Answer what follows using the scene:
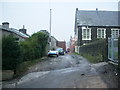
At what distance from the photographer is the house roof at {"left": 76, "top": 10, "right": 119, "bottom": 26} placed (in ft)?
146

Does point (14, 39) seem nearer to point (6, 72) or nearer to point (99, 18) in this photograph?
point (6, 72)

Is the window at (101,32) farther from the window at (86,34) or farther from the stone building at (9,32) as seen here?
the stone building at (9,32)

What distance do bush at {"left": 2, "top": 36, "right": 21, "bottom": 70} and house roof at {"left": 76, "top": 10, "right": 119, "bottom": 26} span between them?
31.6 metres

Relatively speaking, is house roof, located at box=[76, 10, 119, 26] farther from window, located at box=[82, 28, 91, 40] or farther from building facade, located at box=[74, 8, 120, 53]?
window, located at box=[82, 28, 91, 40]

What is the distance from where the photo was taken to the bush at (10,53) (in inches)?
501

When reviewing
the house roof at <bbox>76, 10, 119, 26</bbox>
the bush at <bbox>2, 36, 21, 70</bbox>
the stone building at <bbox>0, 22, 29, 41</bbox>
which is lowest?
the bush at <bbox>2, 36, 21, 70</bbox>

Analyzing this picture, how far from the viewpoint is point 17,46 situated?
531 inches

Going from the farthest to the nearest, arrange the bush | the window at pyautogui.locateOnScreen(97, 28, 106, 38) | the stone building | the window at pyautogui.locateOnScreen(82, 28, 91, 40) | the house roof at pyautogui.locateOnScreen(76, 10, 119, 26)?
1. the house roof at pyautogui.locateOnScreen(76, 10, 119, 26)
2. the window at pyautogui.locateOnScreen(97, 28, 106, 38)
3. the window at pyautogui.locateOnScreen(82, 28, 91, 40)
4. the stone building
5. the bush

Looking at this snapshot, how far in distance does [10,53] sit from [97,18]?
120ft

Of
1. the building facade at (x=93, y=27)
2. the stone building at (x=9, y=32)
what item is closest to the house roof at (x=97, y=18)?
the building facade at (x=93, y=27)

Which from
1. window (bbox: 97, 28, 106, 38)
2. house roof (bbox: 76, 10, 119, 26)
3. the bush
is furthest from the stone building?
window (bbox: 97, 28, 106, 38)

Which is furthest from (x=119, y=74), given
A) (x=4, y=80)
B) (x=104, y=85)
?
(x=4, y=80)

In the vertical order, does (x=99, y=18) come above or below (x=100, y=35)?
above

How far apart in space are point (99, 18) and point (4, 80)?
3818 cm
